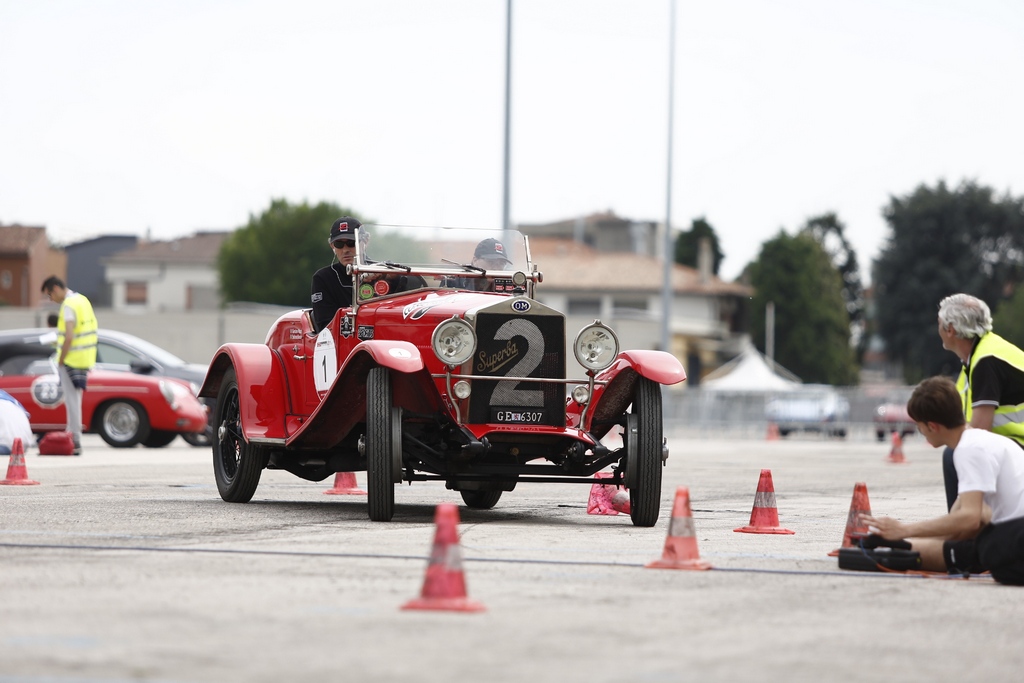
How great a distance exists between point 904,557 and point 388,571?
7.77 feet

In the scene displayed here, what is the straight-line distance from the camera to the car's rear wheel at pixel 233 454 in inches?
440

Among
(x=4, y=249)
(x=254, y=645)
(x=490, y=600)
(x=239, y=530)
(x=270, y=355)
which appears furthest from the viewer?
(x=4, y=249)

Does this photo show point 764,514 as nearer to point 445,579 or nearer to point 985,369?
point 985,369

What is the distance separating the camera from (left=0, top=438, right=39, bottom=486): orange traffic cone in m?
12.8

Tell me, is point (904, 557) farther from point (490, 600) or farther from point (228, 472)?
point (228, 472)

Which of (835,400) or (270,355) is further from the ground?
(270,355)

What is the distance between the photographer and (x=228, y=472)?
1159 cm

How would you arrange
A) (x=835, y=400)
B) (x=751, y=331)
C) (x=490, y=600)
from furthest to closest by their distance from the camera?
(x=751, y=331) → (x=835, y=400) → (x=490, y=600)

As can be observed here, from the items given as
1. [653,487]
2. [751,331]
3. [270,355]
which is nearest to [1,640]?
[653,487]

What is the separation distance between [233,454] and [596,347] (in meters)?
3.08

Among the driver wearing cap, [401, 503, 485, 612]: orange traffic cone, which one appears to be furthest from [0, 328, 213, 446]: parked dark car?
[401, 503, 485, 612]: orange traffic cone

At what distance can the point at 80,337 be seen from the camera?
17.6 metres

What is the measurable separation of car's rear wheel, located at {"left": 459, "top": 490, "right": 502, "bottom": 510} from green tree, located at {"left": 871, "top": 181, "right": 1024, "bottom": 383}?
199 ft

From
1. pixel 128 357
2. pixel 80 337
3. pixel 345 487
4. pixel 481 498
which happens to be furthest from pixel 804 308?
pixel 481 498
